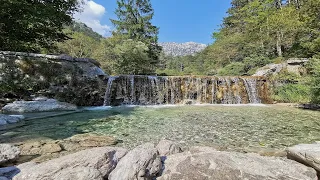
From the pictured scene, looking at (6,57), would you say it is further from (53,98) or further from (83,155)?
(83,155)

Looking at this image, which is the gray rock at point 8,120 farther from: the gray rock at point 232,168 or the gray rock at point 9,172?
the gray rock at point 232,168

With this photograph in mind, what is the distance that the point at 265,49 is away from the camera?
22516 mm

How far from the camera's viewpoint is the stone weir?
1262cm

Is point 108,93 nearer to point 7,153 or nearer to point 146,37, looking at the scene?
point 7,153

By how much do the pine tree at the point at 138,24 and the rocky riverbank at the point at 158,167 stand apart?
70.7 feet

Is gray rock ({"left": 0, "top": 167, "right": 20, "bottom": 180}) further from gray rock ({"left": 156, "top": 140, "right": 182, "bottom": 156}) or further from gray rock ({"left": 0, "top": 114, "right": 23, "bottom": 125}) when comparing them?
gray rock ({"left": 0, "top": 114, "right": 23, "bottom": 125})

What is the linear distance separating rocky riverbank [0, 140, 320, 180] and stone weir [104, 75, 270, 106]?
9.83 metres

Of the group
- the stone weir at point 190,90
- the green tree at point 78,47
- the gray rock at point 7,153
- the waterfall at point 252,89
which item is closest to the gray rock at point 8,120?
the gray rock at point 7,153

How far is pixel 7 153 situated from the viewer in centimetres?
316

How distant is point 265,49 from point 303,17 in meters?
8.36

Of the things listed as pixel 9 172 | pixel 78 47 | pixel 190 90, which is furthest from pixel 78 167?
pixel 78 47

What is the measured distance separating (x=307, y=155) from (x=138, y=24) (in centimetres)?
→ 2346

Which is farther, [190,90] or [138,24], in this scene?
[138,24]

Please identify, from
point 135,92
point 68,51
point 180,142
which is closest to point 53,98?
point 135,92
